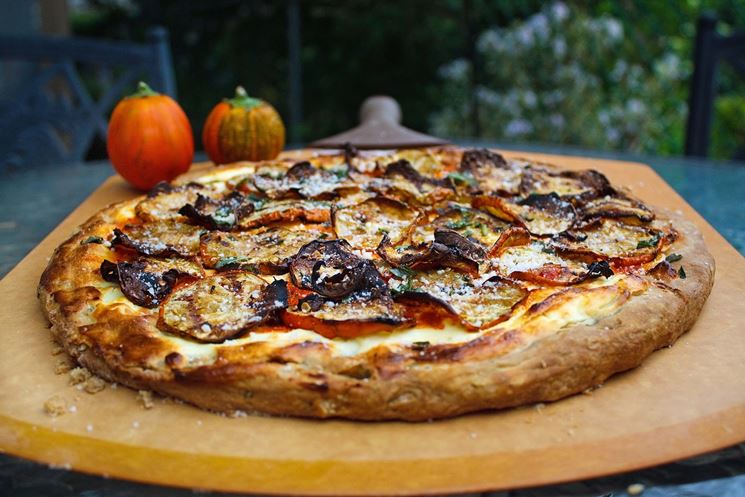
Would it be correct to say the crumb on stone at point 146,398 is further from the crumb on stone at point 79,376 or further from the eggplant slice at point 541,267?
the eggplant slice at point 541,267

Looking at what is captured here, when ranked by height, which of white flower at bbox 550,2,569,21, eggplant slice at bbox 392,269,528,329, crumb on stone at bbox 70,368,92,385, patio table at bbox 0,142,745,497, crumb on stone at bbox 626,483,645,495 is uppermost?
white flower at bbox 550,2,569,21

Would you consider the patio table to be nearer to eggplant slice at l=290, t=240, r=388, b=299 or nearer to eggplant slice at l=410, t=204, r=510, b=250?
eggplant slice at l=290, t=240, r=388, b=299

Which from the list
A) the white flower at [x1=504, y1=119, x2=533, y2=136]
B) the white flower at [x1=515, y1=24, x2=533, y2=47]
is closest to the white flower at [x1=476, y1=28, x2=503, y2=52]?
the white flower at [x1=515, y1=24, x2=533, y2=47]

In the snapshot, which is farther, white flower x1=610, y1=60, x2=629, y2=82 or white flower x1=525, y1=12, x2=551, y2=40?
white flower x1=610, y1=60, x2=629, y2=82

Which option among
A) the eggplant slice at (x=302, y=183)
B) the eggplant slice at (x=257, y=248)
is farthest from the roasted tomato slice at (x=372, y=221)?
the eggplant slice at (x=302, y=183)

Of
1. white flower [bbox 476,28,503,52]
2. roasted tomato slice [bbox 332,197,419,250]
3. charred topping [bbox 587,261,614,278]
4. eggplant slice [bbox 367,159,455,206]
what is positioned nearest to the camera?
charred topping [bbox 587,261,614,278]

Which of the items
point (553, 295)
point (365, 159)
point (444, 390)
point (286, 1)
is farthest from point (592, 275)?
point (286, 1)

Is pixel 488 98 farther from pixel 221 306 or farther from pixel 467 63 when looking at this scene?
pixel 221 306
